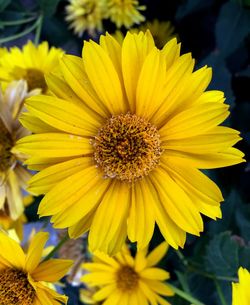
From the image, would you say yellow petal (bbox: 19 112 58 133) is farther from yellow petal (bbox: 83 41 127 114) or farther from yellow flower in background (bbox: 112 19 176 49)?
yellow flower in background (bbox: 112 19 176 49)

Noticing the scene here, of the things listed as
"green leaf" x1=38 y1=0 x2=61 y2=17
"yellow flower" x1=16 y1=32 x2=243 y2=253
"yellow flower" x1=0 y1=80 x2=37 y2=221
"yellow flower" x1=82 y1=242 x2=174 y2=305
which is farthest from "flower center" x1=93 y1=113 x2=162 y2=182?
"green leaf" x1=38 y1=0 x2=61 y2=17

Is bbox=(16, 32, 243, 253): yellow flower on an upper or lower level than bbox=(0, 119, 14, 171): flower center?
upper

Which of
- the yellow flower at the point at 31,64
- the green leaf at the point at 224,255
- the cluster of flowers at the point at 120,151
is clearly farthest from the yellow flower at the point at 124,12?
the green leaf at the point at 224,255

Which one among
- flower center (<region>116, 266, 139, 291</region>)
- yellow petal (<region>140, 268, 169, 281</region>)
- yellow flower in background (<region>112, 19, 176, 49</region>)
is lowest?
flower center (<region>116, 266, 139, 291</region>)

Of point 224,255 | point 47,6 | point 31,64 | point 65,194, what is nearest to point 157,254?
point 224,255

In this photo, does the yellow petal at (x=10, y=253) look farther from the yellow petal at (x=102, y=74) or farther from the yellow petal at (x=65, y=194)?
the yellow petal at (x=102, y=74)

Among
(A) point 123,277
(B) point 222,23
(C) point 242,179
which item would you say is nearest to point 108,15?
(B) point 222,23

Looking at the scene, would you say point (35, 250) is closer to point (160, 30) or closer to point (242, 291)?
point (242, 291)
